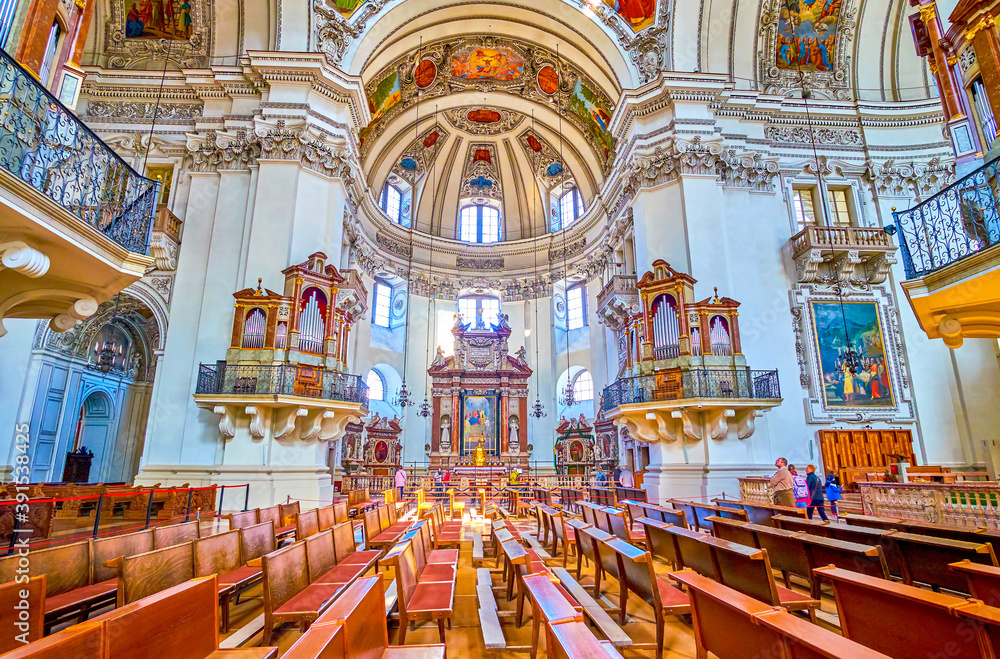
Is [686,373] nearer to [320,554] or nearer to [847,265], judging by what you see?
[847,265]

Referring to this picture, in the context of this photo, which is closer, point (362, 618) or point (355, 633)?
point (355, 633)

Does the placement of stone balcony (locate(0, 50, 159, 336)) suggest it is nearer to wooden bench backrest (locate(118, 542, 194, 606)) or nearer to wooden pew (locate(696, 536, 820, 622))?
wooden bench backrest (locate(118, 542, 194, 606))

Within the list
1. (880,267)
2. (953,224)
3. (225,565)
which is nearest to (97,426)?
(225,565)

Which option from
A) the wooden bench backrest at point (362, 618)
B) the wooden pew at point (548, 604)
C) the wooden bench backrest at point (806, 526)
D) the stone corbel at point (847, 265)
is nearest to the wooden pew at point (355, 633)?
the wooden bench backrest at point (362, 618)

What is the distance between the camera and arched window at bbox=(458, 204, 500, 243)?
22531 mm

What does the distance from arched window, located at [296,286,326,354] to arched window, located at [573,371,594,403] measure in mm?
11535

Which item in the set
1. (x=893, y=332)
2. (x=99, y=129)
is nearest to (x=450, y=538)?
(x=893, y=332)

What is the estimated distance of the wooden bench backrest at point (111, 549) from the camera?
347 centimetres

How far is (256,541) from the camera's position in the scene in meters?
4.38

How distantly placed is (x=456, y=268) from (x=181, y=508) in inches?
565

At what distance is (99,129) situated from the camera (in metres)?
13.3

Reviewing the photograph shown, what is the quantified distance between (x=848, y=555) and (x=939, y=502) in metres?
5.36

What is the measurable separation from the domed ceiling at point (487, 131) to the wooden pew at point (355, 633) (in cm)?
1573

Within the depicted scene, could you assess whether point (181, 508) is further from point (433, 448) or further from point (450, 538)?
point (433, 448)
